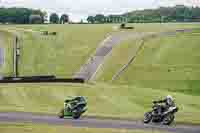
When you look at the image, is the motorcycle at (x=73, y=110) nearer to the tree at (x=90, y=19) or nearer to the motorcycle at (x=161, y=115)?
the motorcycle at (x=161, y=115)

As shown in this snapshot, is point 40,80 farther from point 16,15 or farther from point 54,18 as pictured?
point 54,18

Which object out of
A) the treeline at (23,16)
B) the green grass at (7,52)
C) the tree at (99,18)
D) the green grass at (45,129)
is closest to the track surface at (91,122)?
the green grass at (45,129)

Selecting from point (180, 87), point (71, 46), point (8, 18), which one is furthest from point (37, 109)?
point (8, 18)

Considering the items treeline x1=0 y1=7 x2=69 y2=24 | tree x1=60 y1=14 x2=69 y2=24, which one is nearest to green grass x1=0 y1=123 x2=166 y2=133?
treeline x1=0 y1=7 x2=69 y2=24

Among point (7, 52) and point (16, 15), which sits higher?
point (16, 15)

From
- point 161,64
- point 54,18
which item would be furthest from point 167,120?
point 54,18

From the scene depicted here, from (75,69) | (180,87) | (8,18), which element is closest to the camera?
(180,87)

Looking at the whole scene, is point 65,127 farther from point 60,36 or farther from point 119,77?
point 60,36
